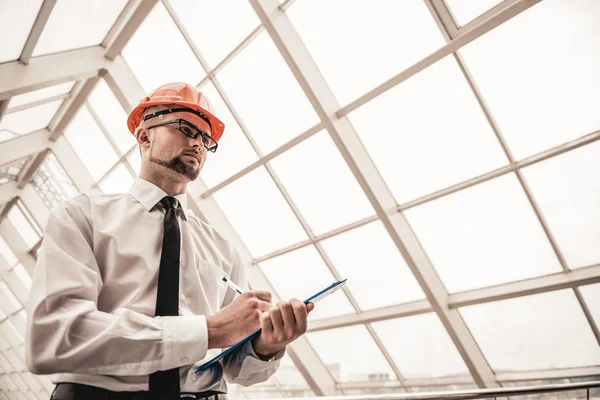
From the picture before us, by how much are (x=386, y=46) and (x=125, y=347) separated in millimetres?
6413

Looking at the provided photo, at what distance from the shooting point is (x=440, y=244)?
25.7 ft

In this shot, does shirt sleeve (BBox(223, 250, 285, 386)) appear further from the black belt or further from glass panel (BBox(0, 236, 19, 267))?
glass panel (BBox(0, 236, 19, 267))

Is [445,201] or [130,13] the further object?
[130,13]

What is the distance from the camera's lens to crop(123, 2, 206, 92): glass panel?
28.7ft

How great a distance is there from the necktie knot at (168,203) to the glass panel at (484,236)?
6.08 metres

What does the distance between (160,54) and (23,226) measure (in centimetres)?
1265

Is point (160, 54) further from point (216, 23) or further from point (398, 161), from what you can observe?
point (398, 161)

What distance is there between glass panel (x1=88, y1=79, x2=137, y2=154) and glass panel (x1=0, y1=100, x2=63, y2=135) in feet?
4.15

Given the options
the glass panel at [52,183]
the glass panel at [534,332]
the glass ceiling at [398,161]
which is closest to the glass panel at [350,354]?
the glass ceiling at [398,161]

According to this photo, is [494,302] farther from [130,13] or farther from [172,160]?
[130,13]

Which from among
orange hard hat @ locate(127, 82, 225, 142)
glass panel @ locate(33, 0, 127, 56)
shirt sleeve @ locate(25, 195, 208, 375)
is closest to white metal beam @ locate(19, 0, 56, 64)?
glass panel @ locate(33, 0, 127, 56)

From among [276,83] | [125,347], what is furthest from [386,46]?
[125,347]

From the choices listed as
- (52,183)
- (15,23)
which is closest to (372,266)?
(15,23)

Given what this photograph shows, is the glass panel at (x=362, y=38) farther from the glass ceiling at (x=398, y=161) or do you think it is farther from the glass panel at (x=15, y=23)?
the glass panel at (x=15, y=23)
